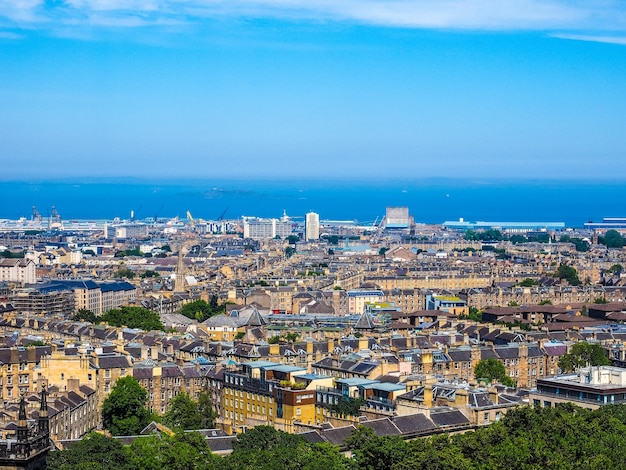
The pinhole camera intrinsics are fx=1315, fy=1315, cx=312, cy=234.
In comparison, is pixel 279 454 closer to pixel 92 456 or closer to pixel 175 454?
pixel 175 454

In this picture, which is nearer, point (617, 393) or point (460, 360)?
point (617, 393)

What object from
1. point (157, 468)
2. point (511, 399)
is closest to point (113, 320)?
point (511, 399)

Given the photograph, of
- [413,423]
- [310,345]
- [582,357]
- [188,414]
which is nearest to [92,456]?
[413,423]

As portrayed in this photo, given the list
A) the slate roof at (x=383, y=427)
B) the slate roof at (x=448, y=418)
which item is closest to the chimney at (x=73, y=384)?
the slate roof at (x=383, y=427)

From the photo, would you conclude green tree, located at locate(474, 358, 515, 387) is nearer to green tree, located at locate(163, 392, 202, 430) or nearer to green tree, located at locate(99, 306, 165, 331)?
green tree, located at locate(163, 392, 202, 430)

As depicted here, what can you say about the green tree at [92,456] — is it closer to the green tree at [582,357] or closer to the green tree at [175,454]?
the green tree at [175,454]

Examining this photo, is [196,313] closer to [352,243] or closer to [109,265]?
[109,265]
